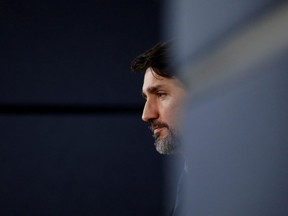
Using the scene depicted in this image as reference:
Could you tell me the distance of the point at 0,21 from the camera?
85cm

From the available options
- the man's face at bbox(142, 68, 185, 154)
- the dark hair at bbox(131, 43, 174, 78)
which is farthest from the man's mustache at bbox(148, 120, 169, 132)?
the dark hair at bbox(131, 43, 174, 78)

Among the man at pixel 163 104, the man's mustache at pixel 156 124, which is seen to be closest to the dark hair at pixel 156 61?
the man at pixel 163 104

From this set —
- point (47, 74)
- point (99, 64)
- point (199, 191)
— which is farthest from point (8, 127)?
point (199, 191)

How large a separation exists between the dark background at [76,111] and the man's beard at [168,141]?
0.35 ft

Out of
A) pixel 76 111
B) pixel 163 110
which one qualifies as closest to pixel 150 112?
pixel 163 110

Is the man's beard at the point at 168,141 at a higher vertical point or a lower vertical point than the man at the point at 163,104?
lower

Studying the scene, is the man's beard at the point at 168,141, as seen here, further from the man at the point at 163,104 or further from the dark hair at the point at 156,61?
the dark hair at the point at 156,61

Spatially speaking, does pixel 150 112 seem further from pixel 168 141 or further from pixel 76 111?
pixel 76 111

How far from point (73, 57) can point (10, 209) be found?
1.27 ft

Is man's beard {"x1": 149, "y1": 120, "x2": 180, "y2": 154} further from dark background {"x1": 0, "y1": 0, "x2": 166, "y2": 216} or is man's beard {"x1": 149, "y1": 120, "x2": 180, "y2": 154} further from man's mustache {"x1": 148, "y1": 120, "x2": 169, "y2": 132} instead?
dark background {"x1": 0, "y1": 0, "x2": 166, "y2": 216}

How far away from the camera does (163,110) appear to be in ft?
2.56

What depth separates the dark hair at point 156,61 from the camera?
2.52ft

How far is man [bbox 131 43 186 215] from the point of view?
2.53ft

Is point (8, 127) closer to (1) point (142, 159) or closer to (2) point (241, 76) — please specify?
(1) point (142, 159)
